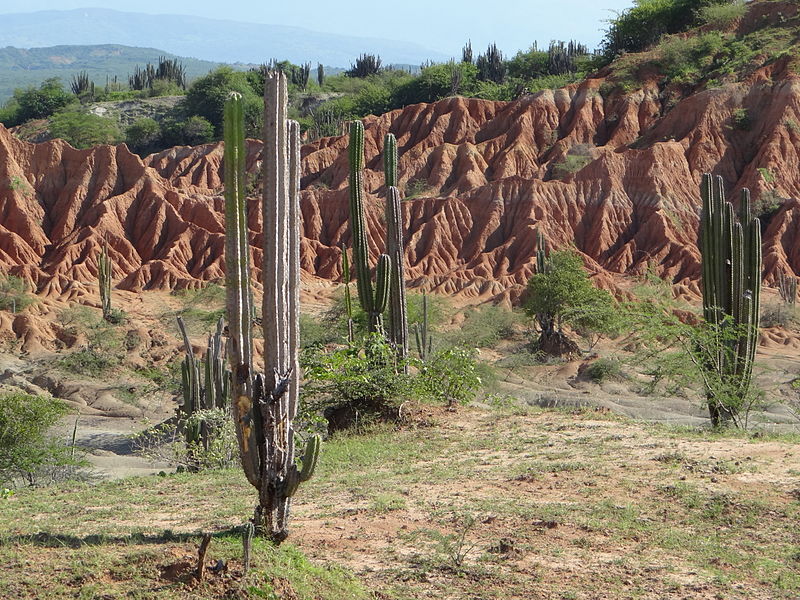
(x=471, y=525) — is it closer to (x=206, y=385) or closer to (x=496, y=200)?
(x=206, y=385)

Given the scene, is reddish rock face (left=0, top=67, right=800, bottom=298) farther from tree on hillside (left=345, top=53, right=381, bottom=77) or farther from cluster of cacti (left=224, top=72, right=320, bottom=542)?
tree on hillside (left=345, top=53, right=381, bottom=77)

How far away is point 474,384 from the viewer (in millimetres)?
16766

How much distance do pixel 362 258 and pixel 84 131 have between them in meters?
62.8

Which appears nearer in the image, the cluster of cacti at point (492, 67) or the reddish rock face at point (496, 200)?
the reddish rock face at point (496, 200)

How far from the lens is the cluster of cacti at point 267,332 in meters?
8.31

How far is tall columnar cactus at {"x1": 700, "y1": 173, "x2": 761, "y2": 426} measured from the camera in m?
16.1

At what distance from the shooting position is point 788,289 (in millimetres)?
42781

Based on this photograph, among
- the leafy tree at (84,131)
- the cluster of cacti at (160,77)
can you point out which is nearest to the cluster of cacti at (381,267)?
the leafy tree at (84,131)

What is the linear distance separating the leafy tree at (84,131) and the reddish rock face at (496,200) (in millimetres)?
16193

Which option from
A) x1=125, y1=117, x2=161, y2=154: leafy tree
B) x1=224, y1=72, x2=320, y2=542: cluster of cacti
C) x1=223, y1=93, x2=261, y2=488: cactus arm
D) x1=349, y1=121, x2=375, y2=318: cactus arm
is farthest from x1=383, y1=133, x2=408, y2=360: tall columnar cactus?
x1=125, y1=117, x2=161, y2=154: leafy tree

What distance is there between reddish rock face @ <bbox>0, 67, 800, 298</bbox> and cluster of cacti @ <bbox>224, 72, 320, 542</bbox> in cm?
3734

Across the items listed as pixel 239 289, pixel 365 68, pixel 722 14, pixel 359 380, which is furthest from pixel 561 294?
pixel 365 68

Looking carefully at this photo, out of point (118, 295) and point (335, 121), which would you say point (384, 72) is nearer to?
point (335, 121)

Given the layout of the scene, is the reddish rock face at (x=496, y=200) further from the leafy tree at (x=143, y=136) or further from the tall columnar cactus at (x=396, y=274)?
the tall columnar cactus at (x=396, y=274)
